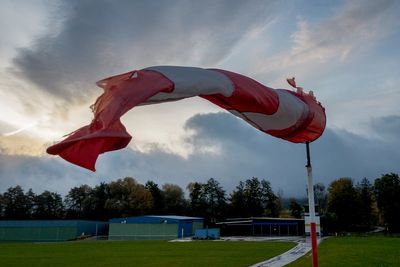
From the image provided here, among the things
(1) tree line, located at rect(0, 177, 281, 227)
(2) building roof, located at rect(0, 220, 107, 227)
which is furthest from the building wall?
(1) tree line, located at rect(0, 177, 281, 227)

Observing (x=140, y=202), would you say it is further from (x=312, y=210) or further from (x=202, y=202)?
(x=312, y=210)

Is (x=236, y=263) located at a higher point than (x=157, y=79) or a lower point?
lower

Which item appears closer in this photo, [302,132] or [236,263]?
[302,132]

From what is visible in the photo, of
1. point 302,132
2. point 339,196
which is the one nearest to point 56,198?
point 339,196

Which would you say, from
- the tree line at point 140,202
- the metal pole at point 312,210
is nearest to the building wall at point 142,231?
the tree line at point 140,202

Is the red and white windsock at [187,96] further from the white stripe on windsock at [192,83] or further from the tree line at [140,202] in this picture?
the tree line at [140,202]

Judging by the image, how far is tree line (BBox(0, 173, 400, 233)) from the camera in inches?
2810

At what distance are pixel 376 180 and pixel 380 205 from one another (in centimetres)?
529

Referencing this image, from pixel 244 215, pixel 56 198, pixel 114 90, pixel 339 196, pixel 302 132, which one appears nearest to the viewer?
pixel 114 90

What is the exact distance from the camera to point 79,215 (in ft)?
280

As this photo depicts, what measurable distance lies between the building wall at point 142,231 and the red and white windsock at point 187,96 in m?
51.3

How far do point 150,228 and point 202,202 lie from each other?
24488 mm

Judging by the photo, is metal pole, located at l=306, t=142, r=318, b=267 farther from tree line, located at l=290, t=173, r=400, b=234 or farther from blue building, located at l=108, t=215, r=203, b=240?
tree line, located at l=290, t=173, r=400, b=234

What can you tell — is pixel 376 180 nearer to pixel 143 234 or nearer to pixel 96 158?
pixel 143 234
